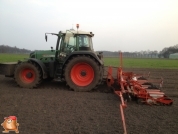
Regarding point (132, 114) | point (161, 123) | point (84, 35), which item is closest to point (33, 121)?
point (132, 114)

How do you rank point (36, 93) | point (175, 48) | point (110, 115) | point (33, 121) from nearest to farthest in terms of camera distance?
point (33, 121)
point (110, 115)
point (36, 93)
point (175, 48)

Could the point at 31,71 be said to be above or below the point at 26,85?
above

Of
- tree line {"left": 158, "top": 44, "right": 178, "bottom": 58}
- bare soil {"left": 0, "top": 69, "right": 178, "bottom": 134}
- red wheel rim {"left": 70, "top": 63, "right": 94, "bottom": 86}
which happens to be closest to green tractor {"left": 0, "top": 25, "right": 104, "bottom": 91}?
red wheel rim {"left": 70, "top": 63, "right": 94, "bottom": 86}

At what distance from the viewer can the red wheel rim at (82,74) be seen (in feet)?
25.6

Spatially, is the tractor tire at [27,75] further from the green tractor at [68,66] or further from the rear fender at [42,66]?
the rear fender at [42,66]

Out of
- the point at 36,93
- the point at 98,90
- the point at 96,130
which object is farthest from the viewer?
the point at 98,90

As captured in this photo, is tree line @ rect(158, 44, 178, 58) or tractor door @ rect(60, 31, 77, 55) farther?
tree line @ rect(158, 44, 178, 58)

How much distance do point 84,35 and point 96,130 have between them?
4737mm

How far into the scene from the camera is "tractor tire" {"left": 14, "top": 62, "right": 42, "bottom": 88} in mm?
7977

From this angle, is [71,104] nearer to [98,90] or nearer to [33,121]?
[33,121]

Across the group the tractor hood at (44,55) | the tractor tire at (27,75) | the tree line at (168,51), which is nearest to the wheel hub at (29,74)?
the tractor tire at (27,75)

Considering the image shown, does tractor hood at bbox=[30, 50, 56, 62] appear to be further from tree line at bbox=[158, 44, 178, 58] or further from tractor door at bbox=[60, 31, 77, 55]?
tree line at bbox=[158, 44, 178, 58]

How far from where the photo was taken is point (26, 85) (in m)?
8.08

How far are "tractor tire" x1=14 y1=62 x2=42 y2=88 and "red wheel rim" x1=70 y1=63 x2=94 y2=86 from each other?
55.9 inches
